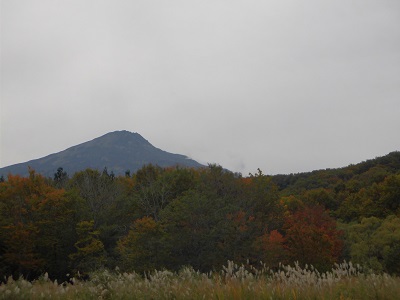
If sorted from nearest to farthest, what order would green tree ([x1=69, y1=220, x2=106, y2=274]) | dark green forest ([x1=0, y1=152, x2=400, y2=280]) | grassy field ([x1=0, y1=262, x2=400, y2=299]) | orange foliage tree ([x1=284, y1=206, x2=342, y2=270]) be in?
1. grassy field ([x1=0, y1=262, x2=400, y2=299])
2. dark green forest ([x1=0, y1=152, x2=400, y2=280])
3. orange foliage tree ([x1=284, y1=206, x2=342, y2=270])
4. green tree ([x1=69, y1=220, x2=106, y2=274])

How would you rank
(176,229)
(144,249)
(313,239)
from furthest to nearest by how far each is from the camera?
1. (313,239)
2. (176,229)
3. (144,249)

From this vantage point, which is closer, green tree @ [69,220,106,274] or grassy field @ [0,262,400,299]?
grassy field @ [0,262,400,299]

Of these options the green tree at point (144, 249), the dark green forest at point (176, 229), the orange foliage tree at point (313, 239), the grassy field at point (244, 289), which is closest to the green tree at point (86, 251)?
the dark green forest at point (176, 229)

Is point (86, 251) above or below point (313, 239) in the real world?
above

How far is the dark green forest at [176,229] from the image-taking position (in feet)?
110

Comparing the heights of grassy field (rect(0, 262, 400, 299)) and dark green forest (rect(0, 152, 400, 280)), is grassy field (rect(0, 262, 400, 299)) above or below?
above

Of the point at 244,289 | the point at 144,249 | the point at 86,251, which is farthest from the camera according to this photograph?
the point at 86,251

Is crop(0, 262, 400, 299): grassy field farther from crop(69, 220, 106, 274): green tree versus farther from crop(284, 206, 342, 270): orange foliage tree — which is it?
crop(69, 220, 106, 274): green tree

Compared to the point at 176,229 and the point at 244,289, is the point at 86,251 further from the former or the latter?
the point at 244,289

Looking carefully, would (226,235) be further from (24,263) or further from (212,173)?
(24,263)

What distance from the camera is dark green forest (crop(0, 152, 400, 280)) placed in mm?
33656

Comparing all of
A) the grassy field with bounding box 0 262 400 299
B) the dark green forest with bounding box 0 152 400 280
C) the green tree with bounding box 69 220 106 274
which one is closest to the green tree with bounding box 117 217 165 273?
the dark green forest with bounding box 0 152 400 280

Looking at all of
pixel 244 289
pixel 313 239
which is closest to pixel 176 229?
pixel 313 239

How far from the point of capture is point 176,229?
115 feet
